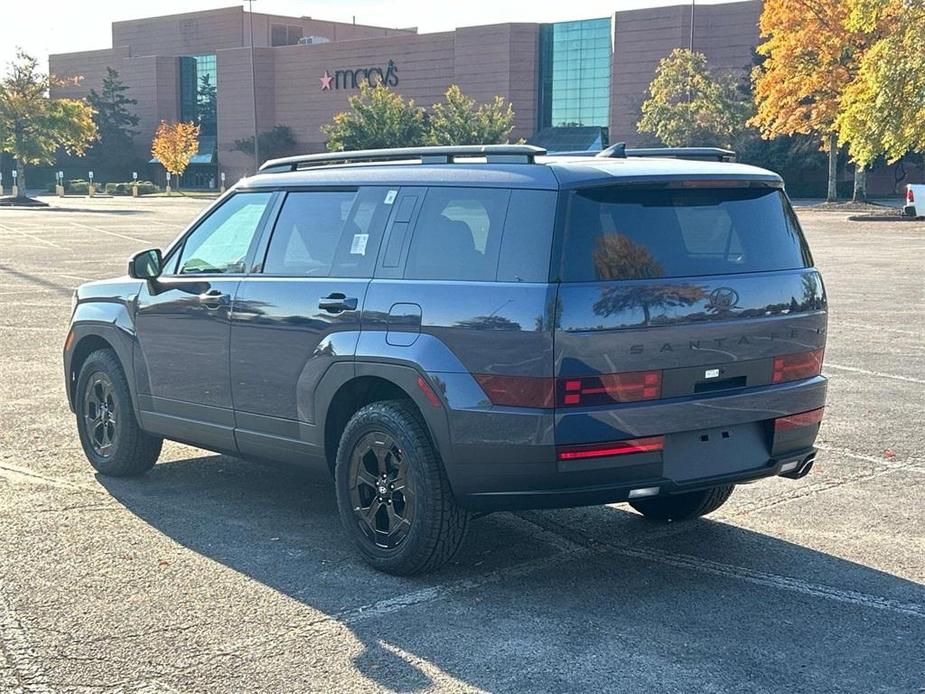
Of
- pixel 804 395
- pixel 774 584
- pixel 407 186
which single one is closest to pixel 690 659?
pixel 774 584

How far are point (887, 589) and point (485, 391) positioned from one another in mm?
Result: 1956

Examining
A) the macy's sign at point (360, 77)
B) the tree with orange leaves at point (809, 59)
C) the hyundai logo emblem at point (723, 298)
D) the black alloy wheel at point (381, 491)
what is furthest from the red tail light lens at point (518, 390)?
the macy's sign at point (360, 77)

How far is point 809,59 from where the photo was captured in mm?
47156

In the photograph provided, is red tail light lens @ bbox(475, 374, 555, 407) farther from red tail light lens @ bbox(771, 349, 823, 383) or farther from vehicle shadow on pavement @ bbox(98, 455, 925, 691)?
red tail light lens @ bbox(771, 349, 823, 383)

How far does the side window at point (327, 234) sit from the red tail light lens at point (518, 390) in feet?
3.16

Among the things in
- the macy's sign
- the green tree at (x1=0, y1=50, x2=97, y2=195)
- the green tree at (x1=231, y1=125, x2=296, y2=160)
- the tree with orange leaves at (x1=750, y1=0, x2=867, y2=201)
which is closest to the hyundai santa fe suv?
the tree with orange leaves at (x1=750, y1=0, x2=867, y2=201)

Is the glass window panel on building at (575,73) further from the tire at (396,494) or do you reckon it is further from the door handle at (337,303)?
the tire at (396,494)

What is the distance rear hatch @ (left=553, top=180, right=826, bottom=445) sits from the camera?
468 centimetres

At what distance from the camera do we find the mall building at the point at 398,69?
265ft

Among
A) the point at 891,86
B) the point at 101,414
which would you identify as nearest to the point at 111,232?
the point at 891,86

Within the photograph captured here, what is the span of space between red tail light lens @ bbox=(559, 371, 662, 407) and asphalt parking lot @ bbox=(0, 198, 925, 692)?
87cm

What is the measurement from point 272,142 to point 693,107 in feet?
167

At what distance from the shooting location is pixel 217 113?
361 feet

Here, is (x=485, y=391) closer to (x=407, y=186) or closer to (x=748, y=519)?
(x=407, y=186)
